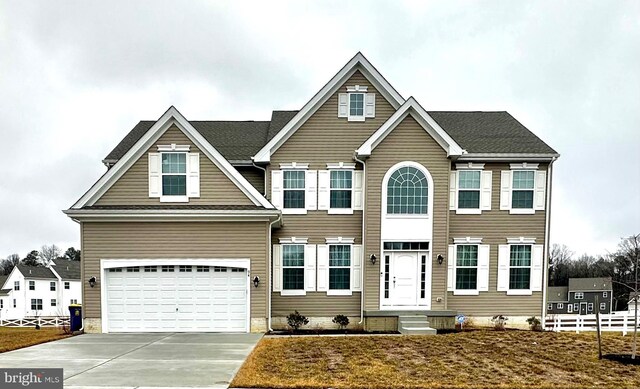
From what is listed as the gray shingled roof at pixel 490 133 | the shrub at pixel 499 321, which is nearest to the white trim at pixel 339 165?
the gray shingled roof at pixel 490 133

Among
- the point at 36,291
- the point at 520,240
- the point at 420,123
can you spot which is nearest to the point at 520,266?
the point at 520,240

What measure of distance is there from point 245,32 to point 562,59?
58.0 ft

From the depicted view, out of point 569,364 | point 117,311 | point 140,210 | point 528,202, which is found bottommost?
point 569,364

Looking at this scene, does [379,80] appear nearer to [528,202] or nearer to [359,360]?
[528,202]

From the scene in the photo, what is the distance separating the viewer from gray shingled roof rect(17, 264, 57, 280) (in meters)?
46.8

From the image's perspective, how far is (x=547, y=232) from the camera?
14477mm

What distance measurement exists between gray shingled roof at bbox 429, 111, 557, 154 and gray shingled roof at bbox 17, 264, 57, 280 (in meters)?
52.7

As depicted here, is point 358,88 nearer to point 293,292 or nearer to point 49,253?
point 293,292

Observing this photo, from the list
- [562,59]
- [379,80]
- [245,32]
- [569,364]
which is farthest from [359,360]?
[562,59]

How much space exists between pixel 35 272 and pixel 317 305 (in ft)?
163

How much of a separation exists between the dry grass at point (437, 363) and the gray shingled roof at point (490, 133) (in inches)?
267

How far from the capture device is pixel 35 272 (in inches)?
1886

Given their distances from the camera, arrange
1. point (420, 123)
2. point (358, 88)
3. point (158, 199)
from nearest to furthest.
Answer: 1. point (158, 199)
2. point (420, 123)
3. point (358, 88)

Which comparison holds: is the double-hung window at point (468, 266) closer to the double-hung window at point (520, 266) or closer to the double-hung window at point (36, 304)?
the double-hung window at point (520, 266)
